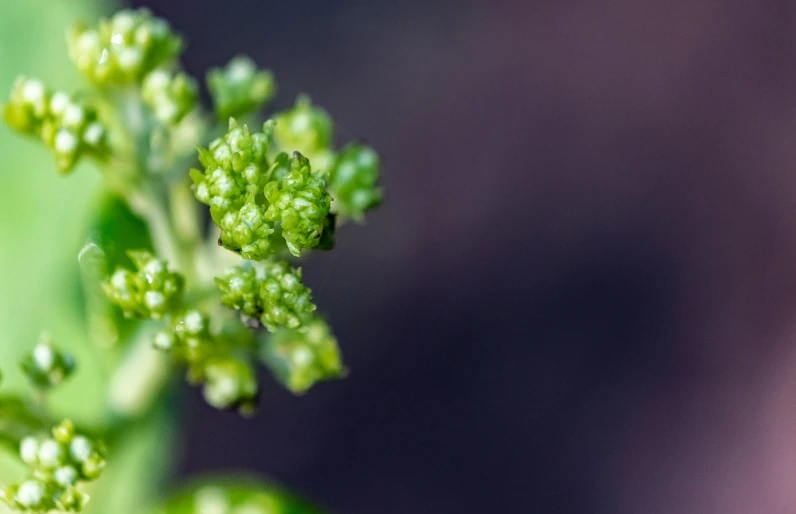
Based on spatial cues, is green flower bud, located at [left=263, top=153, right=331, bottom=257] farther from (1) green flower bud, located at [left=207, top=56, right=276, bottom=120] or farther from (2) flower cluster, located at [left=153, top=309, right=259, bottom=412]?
(1) green flower bud, located at [left=207, top=56, right=276, bottom=120]

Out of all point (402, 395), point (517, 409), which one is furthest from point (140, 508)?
point (517, 409)

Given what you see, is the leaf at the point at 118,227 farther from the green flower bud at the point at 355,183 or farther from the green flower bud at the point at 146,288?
the green flower bud at the point at 355,183

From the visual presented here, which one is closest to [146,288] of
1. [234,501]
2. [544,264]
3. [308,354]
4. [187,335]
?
[187,335]

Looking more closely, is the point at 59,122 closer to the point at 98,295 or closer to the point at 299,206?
the point at 98,295

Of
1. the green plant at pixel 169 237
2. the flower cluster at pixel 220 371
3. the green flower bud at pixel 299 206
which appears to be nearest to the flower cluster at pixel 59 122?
the green plant at pixel 169 237

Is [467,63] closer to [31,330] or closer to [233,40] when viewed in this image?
[233,40]
